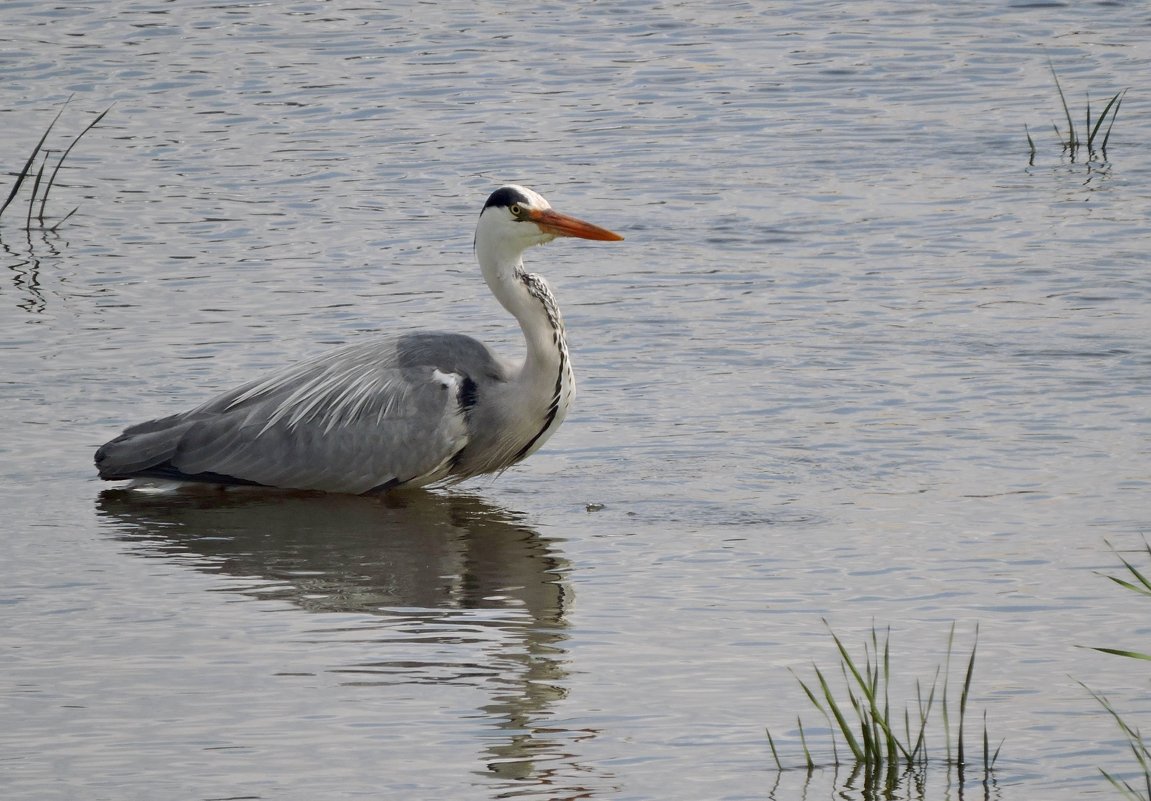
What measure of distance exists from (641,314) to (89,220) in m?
4.46

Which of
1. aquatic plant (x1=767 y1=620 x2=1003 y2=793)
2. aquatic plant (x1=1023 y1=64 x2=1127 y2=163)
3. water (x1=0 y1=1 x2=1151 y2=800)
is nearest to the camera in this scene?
aquatic plant (x1=767 y1=620 x2=1003 y2=793)

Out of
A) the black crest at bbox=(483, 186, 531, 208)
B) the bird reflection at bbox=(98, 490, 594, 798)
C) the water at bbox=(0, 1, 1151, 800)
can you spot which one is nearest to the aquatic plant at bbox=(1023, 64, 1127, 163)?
the water at bbox=(0, 1, 1151, 800)

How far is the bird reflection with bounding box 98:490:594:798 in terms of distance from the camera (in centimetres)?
594

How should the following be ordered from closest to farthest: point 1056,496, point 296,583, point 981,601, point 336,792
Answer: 1. point 336,792
2. point 981,601
3. point 296,583
4. point 1056,496

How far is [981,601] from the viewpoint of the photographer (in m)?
6.75

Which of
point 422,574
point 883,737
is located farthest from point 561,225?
point 883,737

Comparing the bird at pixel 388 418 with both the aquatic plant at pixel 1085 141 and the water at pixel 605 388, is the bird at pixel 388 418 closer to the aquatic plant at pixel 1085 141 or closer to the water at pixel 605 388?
the water at pixel 605 388

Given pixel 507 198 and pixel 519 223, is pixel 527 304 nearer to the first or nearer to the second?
pixel 519 223

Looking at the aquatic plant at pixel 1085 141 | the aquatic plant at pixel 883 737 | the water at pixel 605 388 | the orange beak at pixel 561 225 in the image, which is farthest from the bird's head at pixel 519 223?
the aquatic plant at pixel 1085 141

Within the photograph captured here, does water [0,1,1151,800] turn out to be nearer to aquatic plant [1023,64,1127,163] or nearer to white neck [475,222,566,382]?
aquatic plant [1023,64,1127,163]

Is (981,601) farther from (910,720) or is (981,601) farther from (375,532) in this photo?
(375,532)

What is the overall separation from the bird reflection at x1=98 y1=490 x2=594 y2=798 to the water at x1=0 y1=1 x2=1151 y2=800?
3 cm

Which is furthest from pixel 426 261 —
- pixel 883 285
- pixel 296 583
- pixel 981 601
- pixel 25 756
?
pixel 25 756

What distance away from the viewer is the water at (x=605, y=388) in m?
5.82
